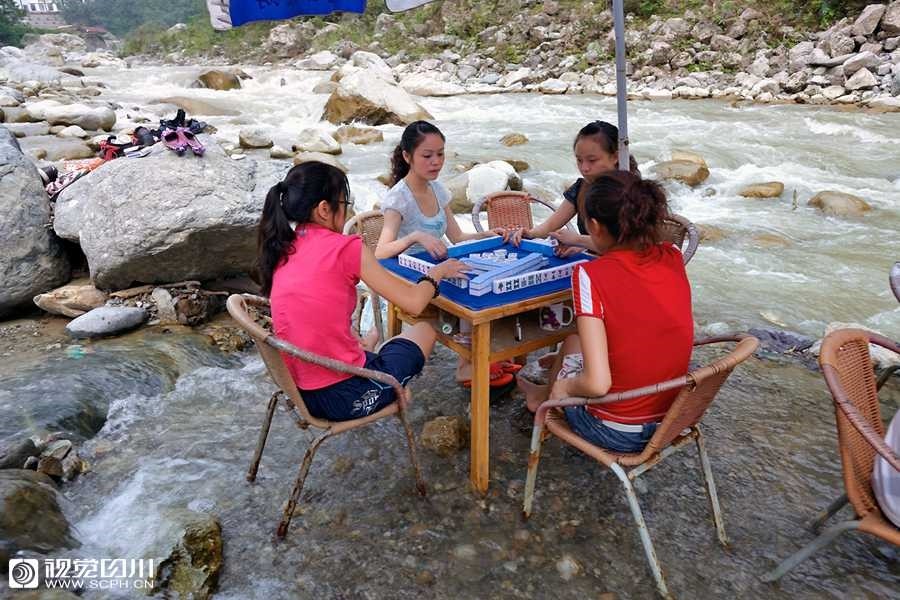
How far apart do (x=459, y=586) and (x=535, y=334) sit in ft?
3.83

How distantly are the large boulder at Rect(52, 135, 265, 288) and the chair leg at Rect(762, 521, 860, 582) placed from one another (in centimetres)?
395

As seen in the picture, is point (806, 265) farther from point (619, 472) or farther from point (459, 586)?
point (459, 586)

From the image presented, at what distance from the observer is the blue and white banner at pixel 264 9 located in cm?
370

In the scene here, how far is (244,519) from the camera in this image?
8.63 feet

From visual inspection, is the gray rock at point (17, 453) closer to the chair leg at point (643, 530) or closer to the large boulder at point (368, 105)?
the chair leg at point (643, 530)

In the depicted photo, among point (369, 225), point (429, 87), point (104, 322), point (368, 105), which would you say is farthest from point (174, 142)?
point (429, 87)

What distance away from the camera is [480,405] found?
104 inches

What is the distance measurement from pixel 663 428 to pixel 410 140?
Result: 218cm

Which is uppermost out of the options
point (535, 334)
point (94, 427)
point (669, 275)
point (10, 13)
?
point (10, 13)

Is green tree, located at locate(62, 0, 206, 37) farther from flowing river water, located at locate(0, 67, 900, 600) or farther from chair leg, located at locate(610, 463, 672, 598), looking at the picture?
chair leg, located at locate(610, 463, 672, 598)

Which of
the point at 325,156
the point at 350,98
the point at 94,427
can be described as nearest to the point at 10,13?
the point at 350,98

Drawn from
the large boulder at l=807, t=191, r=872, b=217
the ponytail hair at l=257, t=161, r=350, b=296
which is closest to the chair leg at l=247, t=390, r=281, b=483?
the ponytail hair at l=257, t=161, r=350, b=296

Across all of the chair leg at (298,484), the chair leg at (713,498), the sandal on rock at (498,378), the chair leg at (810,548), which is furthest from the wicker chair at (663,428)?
the sandal on rock at (498,378)

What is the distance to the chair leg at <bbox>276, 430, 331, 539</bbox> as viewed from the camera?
2398 millimetres
